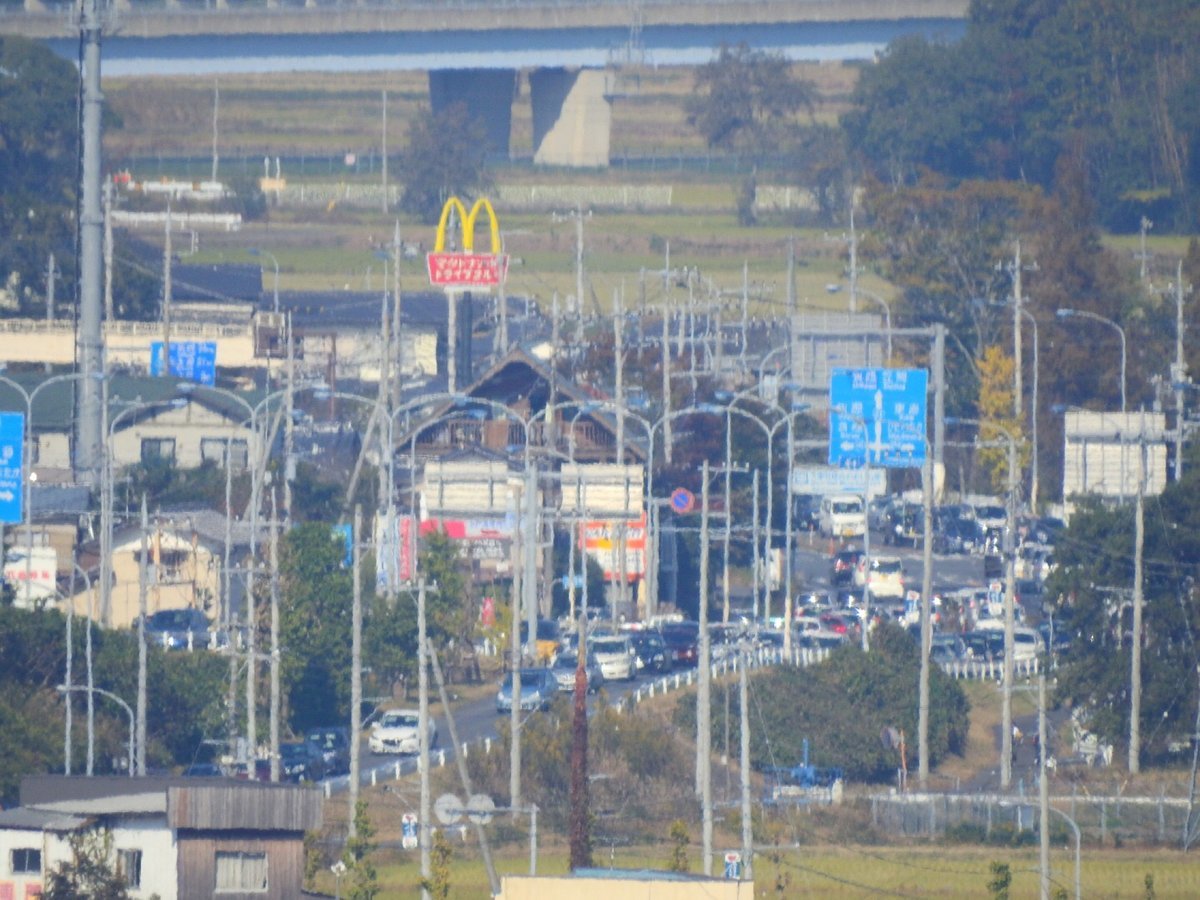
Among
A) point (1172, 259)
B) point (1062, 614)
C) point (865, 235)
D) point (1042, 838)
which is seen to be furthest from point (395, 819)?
point (1172, 259)

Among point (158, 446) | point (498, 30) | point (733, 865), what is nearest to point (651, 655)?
point (733, 865)

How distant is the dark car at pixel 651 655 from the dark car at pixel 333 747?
9133mm

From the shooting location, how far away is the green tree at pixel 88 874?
2633 centimetres

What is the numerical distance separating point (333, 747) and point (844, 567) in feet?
71.4

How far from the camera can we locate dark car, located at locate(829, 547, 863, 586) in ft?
194

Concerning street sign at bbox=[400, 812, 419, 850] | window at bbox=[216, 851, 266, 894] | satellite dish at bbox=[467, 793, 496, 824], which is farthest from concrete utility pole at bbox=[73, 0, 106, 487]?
window at bbox=[216, 851, 266, 894]

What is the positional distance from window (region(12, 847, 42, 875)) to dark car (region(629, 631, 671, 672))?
880 inches

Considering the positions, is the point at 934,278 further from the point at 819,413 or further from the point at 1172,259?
the point at 1172,259

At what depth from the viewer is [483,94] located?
10844cm

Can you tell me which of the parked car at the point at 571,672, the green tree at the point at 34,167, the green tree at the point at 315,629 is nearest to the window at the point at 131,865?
the green tree at the point at 315,629

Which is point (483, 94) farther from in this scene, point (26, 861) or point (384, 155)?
point (26, 861)

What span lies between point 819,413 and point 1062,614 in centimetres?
2940

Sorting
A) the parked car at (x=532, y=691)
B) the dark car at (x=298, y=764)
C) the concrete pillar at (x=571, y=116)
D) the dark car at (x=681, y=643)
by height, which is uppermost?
the concrete pillar at (x=571, y=116)

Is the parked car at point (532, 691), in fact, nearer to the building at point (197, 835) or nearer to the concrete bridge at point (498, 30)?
the building at point (197, 835)
